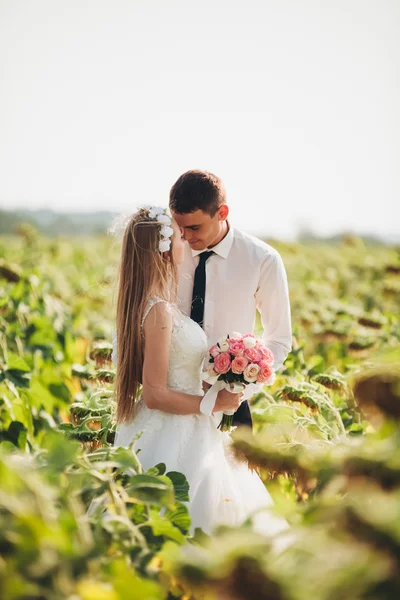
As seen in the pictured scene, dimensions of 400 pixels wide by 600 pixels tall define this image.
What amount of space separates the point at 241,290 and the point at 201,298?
0.66ft

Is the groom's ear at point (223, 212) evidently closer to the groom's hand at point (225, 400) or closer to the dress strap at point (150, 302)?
the dress strap at point (150, 302)

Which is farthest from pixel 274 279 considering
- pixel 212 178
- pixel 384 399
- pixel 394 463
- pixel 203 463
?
pixel 394 463

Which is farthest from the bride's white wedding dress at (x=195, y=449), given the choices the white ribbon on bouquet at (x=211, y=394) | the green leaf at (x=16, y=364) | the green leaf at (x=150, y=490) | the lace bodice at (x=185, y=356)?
the green leaf at (x=16, y=364)

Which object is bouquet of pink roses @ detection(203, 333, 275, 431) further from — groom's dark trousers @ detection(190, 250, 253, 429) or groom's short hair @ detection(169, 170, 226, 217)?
groom's short hair @ detection(169, 170, 226, 217)

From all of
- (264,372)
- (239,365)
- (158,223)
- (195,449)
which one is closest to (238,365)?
(239,365)

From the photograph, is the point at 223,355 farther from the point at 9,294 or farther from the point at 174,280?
the point at 9,294

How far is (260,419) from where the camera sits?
11.0 ft

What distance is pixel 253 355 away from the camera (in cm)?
257

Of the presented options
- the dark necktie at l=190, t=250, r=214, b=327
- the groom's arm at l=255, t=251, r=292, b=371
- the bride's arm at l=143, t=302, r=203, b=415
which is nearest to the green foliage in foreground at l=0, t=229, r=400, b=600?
the bride's arm at l=143, t=302, r=203, b=415

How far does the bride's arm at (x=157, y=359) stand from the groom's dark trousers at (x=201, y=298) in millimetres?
614

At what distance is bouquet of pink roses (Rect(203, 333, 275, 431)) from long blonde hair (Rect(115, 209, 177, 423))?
302 mm

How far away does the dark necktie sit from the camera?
321cm

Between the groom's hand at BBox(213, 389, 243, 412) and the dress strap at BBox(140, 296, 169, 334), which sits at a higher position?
the dress strap at BBox(140, 296, 169, 334)

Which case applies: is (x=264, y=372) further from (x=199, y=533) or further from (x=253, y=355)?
(x=199, y=533)
